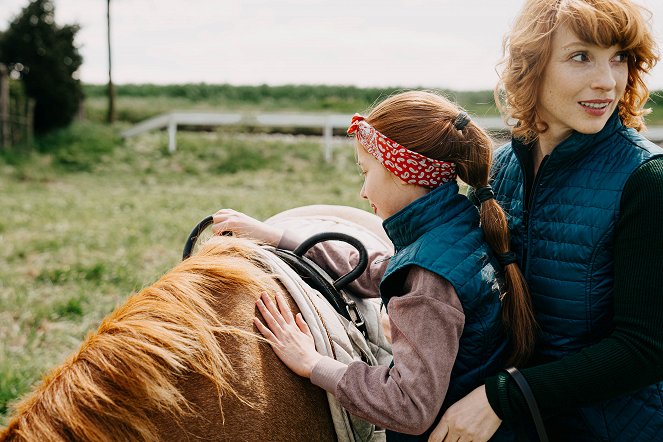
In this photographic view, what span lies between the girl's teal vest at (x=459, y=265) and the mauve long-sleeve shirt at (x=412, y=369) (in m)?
0.04

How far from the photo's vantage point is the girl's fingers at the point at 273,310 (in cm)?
169

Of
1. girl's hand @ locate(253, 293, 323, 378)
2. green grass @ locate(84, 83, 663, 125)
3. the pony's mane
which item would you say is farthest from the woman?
green grass @ locate(84, 83, 663, 125)

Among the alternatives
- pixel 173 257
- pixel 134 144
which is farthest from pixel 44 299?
pixel 134 144

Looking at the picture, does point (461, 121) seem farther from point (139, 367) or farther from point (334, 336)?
point (139, 367)

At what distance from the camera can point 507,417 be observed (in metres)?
1.64

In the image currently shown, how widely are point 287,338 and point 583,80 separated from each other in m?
1.00

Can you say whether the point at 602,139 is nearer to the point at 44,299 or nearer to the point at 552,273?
the point at 552,273

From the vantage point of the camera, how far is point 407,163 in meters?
1.75

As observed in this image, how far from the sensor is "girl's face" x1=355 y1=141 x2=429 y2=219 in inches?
71.3

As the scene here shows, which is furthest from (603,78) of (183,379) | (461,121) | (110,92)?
(110,92)

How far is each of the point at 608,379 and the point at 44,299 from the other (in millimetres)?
4263

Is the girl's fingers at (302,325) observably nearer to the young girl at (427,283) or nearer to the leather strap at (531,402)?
the young girl at (427,283)

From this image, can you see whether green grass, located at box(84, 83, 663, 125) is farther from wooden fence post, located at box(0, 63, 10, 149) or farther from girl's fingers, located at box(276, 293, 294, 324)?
girl's fingers, located at box(276, 293, 294, 324)

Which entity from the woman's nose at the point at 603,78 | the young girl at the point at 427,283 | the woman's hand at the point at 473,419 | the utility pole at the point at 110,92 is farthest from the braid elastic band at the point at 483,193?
the utility pole at the point at 110,92
